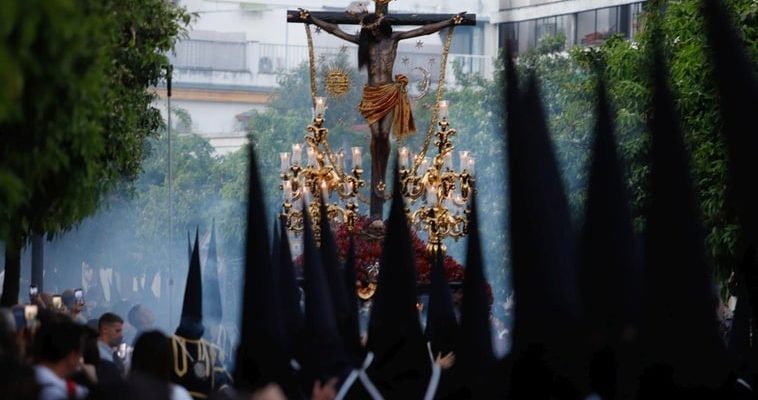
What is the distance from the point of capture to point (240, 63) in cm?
6594

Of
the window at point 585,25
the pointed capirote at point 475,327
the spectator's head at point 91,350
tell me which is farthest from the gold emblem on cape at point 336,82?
the window at point 585,25

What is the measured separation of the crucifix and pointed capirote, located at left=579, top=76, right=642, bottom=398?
475 inches

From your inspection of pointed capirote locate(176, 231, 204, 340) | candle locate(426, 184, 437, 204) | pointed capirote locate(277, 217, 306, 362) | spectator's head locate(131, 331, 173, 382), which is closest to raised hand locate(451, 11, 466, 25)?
candle locate(426, 184, 437, 204)

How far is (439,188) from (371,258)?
1596 millimetres

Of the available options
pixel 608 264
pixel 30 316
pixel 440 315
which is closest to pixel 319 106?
pixel 440 315

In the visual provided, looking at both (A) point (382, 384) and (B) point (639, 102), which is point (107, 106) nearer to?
(A) point (382, 384)

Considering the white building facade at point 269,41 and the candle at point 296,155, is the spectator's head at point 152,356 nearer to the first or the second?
the candle at point 296,155

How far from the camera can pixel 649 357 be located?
495 inches

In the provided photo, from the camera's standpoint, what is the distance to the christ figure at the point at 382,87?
25094 millimetres

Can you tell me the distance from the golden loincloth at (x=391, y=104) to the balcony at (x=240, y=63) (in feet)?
125

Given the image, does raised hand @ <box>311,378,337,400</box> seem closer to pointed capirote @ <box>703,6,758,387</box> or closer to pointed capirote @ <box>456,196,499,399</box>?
pointed capirote @ <box>456,196,499,399</box>

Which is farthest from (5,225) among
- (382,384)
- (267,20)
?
(267,20)

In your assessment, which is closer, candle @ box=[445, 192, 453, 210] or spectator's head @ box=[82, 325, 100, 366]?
spectator's head @ box=[82, 325, 100, 366]

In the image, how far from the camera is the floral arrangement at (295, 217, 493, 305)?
2400cm
